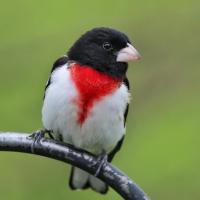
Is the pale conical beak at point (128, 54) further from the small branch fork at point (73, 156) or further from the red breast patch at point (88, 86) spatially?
the small branch fork at point (73, 156)

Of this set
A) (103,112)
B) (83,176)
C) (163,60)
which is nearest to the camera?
(103,112)

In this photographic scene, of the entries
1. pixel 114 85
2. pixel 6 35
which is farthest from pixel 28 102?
pixel 114 85

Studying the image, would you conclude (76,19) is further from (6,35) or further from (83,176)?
(83,176)

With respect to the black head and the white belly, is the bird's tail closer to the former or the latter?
the white belly

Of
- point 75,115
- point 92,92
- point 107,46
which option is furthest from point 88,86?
point 107,46

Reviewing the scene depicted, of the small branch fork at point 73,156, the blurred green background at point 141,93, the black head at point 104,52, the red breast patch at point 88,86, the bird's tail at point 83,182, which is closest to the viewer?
the small branch fork at point 73,156

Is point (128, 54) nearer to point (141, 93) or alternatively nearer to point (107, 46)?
point (107, 46)

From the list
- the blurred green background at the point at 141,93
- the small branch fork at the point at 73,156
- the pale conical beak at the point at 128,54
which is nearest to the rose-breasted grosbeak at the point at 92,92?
the pale conical beak at the point at 128,54
